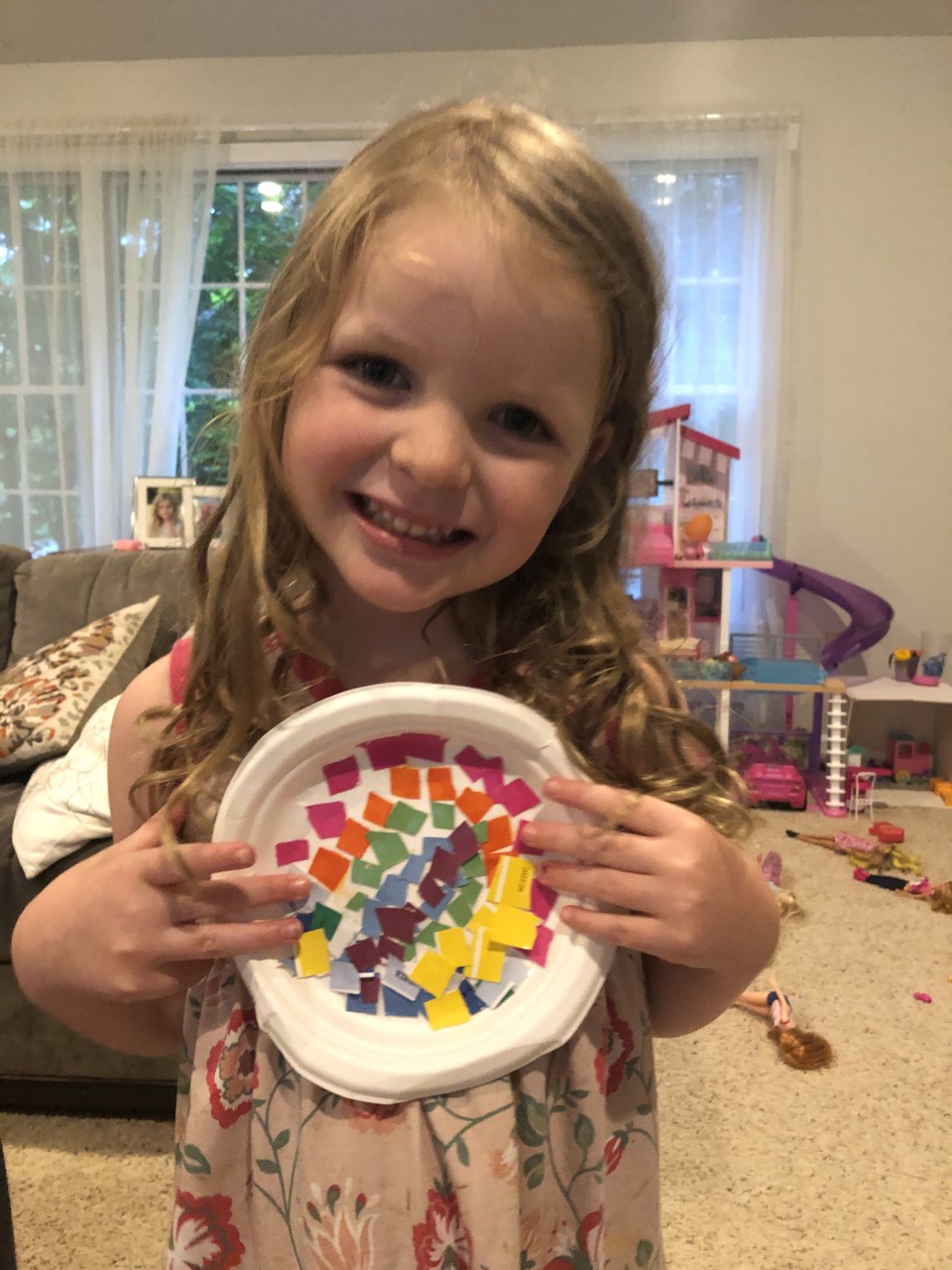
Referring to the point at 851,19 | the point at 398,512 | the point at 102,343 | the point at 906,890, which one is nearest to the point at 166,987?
the point at 398,512

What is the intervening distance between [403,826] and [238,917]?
4.7 inches

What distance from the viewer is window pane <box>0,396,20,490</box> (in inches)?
135

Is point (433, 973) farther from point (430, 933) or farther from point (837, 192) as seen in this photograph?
point (837, 192)

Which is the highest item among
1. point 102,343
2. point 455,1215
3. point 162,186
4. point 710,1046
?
point 162,186

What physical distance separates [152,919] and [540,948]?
251mm

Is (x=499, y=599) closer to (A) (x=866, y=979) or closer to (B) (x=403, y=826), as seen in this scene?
(B) (x=403, y=826)

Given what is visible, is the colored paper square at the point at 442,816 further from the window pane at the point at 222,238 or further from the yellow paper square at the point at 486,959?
the window pane at the point at 222,238

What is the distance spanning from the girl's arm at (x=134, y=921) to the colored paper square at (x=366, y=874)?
39mm

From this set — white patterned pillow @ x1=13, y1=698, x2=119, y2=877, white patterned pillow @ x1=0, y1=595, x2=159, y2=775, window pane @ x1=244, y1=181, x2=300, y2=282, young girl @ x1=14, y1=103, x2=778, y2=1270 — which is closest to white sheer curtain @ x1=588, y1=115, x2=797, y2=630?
window pane @ x1=244, y1=181, x2=300, y2=282

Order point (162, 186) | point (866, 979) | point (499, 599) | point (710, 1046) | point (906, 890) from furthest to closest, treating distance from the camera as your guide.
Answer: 1. point (162, 186)
2. point (906, 890)
3. point (866, 979)
4. point (710, 1046)
5. point (499, 599)

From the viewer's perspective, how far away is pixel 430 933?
22.1 inches

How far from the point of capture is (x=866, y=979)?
1813 millimetres

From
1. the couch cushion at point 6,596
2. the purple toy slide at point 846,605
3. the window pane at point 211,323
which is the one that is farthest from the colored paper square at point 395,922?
the window pane at point 211,323

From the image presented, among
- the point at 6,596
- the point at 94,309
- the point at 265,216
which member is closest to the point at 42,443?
the point at 94,309
